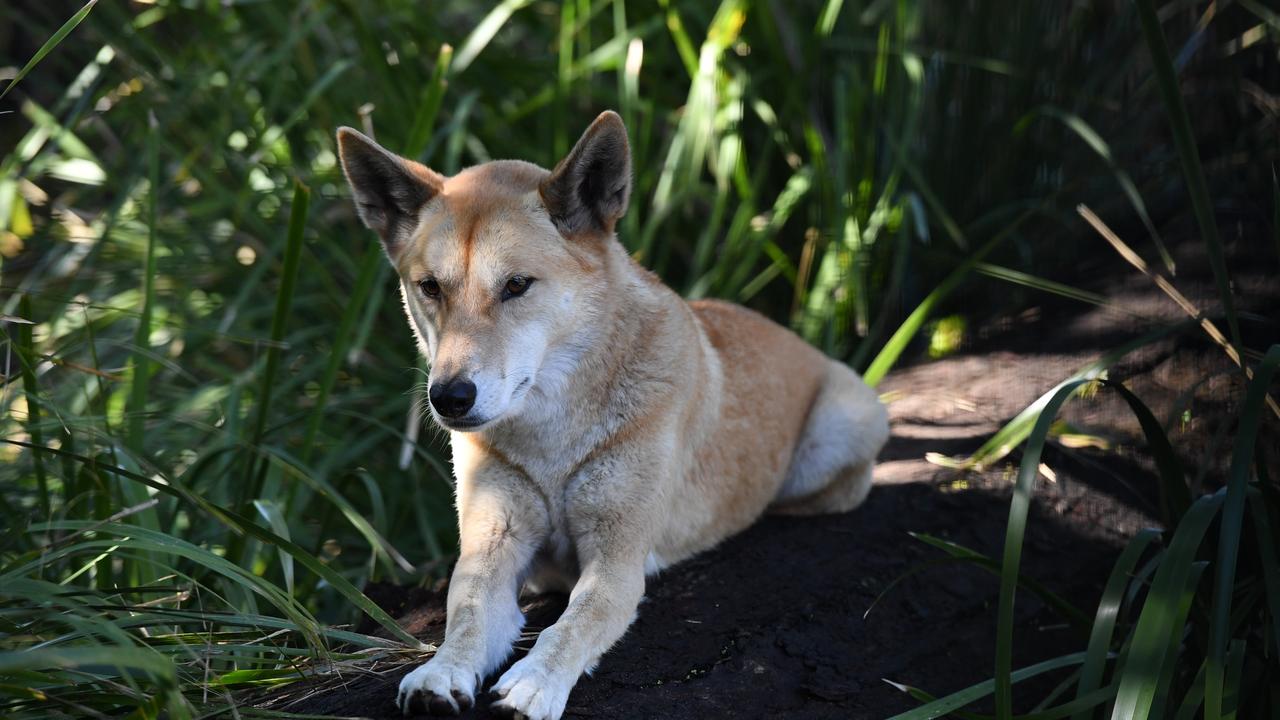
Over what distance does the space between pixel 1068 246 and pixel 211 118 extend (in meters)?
4.95

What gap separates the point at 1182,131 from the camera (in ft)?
8.98

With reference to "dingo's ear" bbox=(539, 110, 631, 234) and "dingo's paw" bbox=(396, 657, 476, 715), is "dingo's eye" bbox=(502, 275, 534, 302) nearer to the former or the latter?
"dingo's ear" bbox=(539, 110, 631, 234)

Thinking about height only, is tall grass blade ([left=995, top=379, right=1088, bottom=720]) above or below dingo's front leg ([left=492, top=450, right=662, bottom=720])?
above

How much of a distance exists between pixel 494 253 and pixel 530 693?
49.0 inches

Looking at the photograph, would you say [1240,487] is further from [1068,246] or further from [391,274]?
[391,274]

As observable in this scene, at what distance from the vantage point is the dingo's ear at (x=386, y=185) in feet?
11.2

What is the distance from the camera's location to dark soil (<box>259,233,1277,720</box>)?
119 inches

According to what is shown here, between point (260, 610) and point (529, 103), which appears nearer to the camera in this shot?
point (260, 610)

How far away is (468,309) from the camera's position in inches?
122

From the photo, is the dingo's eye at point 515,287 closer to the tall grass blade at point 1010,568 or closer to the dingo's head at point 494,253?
the dingo's head at point 494,253

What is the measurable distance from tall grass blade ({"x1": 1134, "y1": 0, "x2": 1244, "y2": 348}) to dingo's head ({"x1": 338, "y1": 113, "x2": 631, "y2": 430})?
1427 mm

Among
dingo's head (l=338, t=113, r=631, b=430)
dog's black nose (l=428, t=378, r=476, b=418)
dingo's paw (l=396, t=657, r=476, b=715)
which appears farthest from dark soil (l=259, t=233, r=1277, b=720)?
dingo's head (l=338, t=113, r=631, b=430)

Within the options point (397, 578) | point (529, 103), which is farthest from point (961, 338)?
point (397, 578)

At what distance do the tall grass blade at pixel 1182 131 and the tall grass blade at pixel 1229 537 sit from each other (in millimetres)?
165
